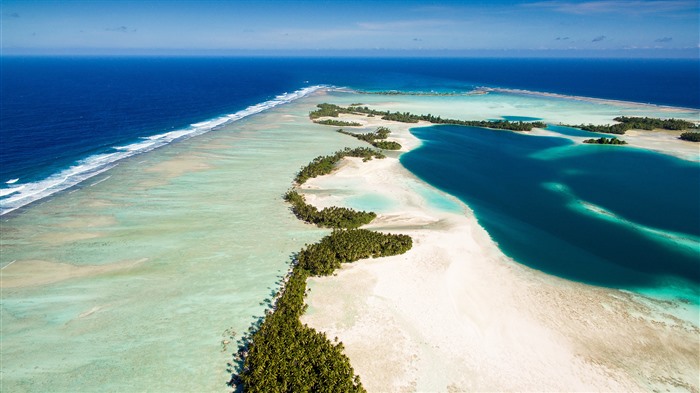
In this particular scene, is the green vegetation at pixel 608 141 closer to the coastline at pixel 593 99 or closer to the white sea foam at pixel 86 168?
the coastline at pixel 593 99

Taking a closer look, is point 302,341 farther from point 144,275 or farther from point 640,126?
point 640,126

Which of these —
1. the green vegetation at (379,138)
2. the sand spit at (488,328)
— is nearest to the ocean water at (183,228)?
the green vegetation at (379,138)

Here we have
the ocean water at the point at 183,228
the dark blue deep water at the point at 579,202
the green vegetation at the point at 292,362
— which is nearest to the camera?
the green vegetation at the point at 292,362

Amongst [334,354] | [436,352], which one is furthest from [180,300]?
[436,352]

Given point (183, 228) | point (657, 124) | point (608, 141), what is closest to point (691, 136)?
point (657, 124)

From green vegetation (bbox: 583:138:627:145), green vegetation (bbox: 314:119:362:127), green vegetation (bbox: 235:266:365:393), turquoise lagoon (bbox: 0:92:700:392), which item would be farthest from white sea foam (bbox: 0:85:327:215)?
green vegetation (bbox: 583:138:627:145)

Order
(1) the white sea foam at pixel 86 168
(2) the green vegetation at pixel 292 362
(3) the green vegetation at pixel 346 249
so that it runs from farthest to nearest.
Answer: (1) the white sea foam at pixel 86 168 < (3) the green vegetation at pixel 346 249 < (2) the green vegetation at pixel 292 362

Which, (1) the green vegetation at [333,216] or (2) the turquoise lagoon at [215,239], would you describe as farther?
(1) the green vegetation at [333,216]
